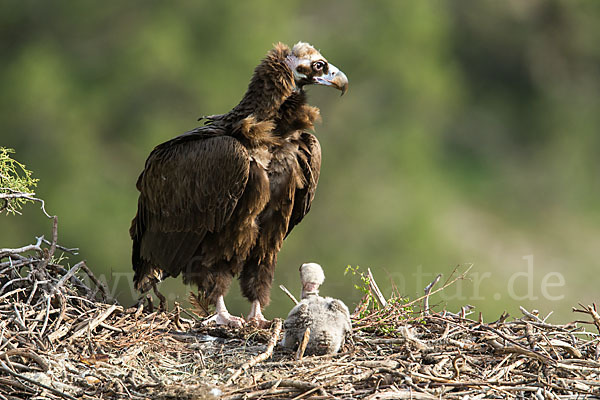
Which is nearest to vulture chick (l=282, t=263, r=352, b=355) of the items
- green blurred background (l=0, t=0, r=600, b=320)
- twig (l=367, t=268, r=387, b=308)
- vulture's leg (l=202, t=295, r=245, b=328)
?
twig (l=367, t=268, r=387, b=308)

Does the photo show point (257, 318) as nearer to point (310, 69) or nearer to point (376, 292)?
point (376, 292)

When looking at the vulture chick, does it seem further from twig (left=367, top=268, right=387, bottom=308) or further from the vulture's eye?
the vulture's eye

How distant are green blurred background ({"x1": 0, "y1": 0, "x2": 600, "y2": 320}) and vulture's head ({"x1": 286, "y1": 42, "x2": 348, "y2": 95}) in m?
3.55

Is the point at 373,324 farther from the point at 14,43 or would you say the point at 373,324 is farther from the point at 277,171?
the point at 14,43

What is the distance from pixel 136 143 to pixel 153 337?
24.5ft

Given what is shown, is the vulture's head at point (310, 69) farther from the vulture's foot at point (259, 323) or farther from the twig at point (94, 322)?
the twig at point (94, 322)

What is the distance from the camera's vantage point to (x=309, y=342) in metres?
3.43

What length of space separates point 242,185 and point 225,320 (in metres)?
0.79

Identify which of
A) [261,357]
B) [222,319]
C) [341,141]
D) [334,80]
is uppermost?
[341,141]

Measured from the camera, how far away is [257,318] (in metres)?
4.41

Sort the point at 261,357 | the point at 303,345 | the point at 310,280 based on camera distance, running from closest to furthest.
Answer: the point at 261,357 → the point at 303,345 → the point at 310,280

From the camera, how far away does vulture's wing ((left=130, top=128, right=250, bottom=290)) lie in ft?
13.5

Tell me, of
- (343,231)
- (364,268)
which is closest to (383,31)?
(343,231)

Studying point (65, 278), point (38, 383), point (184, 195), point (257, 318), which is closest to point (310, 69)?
point (184, 195)
